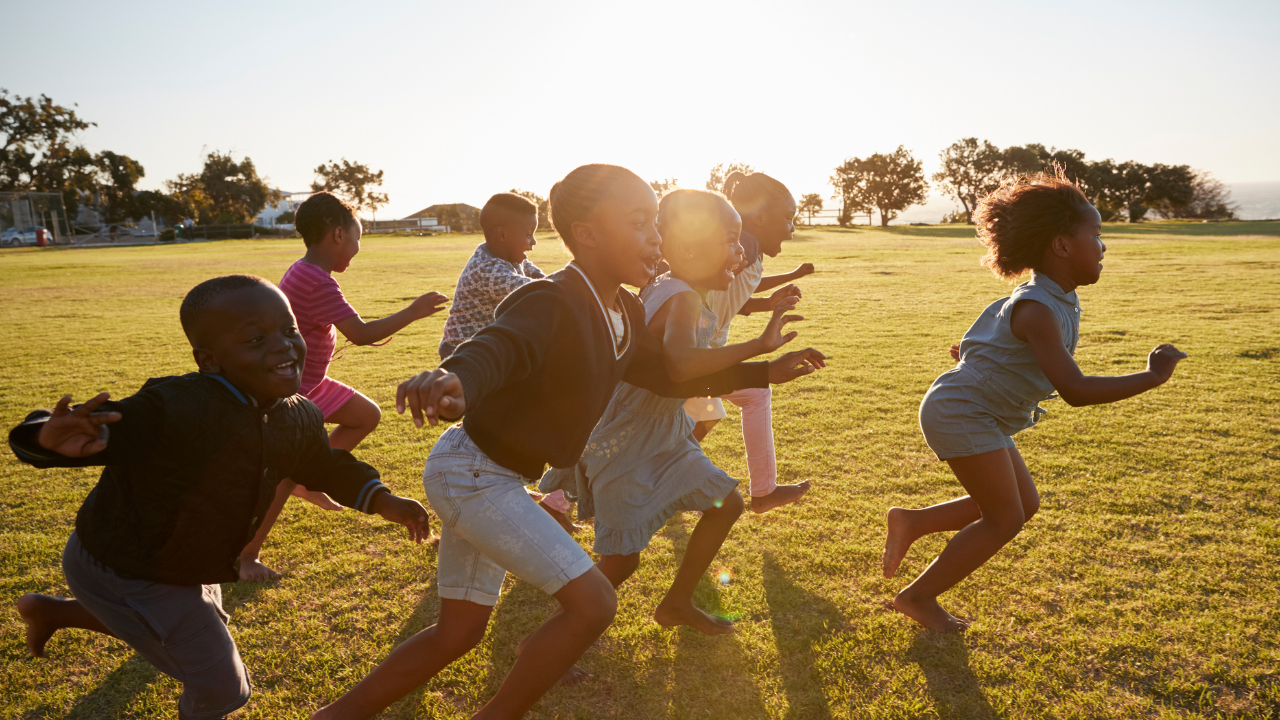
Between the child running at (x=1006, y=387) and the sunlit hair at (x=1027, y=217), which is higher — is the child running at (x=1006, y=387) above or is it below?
below

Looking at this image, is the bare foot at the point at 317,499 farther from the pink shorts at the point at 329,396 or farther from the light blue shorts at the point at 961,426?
the light blue shorts at the point at 961,426

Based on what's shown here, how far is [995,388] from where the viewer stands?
9.83 feet

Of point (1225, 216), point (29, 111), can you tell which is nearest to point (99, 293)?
point (29, 111)

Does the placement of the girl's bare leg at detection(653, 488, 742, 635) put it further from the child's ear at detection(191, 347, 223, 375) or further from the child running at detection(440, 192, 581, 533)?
the child's ear at detection(191, 347, 223, 375)

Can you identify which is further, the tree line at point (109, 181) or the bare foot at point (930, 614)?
the tree line at point (109, 181)

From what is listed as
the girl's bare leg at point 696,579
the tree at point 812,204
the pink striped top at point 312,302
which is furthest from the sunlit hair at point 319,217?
the tree at point 812,204

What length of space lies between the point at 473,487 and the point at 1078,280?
259cm

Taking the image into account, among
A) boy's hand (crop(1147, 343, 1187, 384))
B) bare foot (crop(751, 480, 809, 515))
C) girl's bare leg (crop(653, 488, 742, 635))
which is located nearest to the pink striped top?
girl's bare leg (crop(653, 488, 742, 635))

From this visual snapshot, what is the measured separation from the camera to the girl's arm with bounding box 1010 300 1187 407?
8.62 feet

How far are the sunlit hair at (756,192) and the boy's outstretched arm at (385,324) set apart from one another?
1.70 meters

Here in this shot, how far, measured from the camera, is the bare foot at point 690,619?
3020 mm

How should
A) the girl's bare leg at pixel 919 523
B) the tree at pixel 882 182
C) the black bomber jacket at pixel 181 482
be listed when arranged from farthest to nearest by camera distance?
the tree at pixel 882 182
the girl's bare leg at pixel 919 523
the black bomber jacket at pixel 181 482

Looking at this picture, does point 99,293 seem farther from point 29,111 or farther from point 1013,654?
point 29,111

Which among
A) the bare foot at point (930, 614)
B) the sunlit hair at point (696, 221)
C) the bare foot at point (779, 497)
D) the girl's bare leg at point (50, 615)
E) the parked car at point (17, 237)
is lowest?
the bare foot at point (930, 614)
